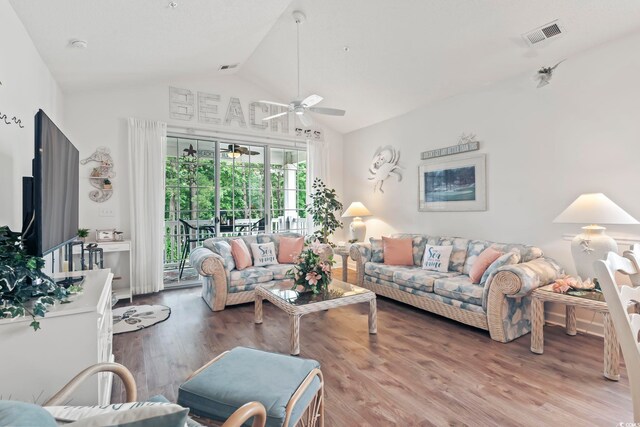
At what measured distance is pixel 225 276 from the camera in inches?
153

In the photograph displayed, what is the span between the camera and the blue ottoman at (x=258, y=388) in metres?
1.33

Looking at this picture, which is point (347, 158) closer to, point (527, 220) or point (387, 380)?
point (527, 220)

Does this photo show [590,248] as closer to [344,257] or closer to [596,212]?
[596,212]

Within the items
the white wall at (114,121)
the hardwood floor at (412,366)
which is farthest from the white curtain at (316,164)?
the hardwood floor at (412,366)

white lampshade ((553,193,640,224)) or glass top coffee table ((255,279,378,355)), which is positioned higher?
white lampshade ((553,193,640,224))

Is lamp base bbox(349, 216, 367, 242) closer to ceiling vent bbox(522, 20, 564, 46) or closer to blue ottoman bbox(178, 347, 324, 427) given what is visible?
ceiling vent bbox(522, 20, 564, 46)

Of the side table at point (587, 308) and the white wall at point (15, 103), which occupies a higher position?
the white wall at point (15, 103)

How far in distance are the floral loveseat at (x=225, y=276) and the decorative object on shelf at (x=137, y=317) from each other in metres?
0.54

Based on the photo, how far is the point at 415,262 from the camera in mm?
4391

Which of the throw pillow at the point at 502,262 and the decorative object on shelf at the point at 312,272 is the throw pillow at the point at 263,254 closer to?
the decorative object on shelf at the point at 312,272

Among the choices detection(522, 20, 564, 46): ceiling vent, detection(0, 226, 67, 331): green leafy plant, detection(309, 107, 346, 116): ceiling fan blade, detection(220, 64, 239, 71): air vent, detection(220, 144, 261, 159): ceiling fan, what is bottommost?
detection(0, 226, 67, 331): green leafy plant

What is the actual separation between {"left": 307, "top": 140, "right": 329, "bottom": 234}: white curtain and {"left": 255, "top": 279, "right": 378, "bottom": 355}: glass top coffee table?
288cm

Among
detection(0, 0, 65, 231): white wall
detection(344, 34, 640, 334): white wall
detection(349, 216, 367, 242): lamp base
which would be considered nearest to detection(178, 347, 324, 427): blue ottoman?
detection(0, 0, 65, 231): white wall

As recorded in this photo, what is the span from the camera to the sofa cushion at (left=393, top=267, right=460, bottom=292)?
3.60 m
